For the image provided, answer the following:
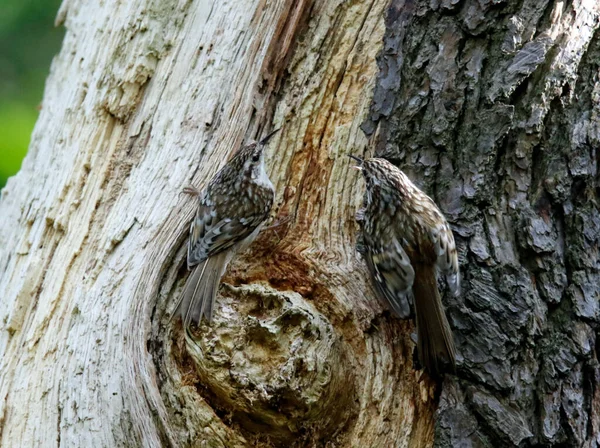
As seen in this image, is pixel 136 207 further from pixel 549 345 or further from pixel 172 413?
pixel 549 345

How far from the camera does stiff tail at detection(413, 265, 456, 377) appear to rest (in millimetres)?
2205

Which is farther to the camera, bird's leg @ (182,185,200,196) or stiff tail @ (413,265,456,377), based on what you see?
bird's leg @ (182,185,200,196)

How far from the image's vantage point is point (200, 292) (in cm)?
239

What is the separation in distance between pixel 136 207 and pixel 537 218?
1.34 meters

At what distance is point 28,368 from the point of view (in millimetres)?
2568

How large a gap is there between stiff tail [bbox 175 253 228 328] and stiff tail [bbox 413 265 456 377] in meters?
0.63

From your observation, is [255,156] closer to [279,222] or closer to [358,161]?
[279,222]

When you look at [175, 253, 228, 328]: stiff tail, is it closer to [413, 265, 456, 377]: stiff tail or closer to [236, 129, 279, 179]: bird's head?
[236, 129, 279, 179]: bird's head

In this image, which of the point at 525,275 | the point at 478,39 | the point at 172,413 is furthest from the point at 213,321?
the point at 478,39

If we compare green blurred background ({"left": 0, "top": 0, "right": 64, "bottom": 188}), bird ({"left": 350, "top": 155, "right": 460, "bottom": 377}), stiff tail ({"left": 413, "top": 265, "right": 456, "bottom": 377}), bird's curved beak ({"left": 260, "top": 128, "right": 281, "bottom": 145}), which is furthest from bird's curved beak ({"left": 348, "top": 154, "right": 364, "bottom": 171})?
green blurred background ({"left": 0, "top": 0, "right": 64, "bottom": 188})

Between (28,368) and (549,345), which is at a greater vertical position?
→ (549,345)

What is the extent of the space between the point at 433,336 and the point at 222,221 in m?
1.19

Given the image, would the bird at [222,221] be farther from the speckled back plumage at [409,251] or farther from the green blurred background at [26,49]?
the green blurred background at [26,49]

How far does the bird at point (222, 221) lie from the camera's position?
2.42m
